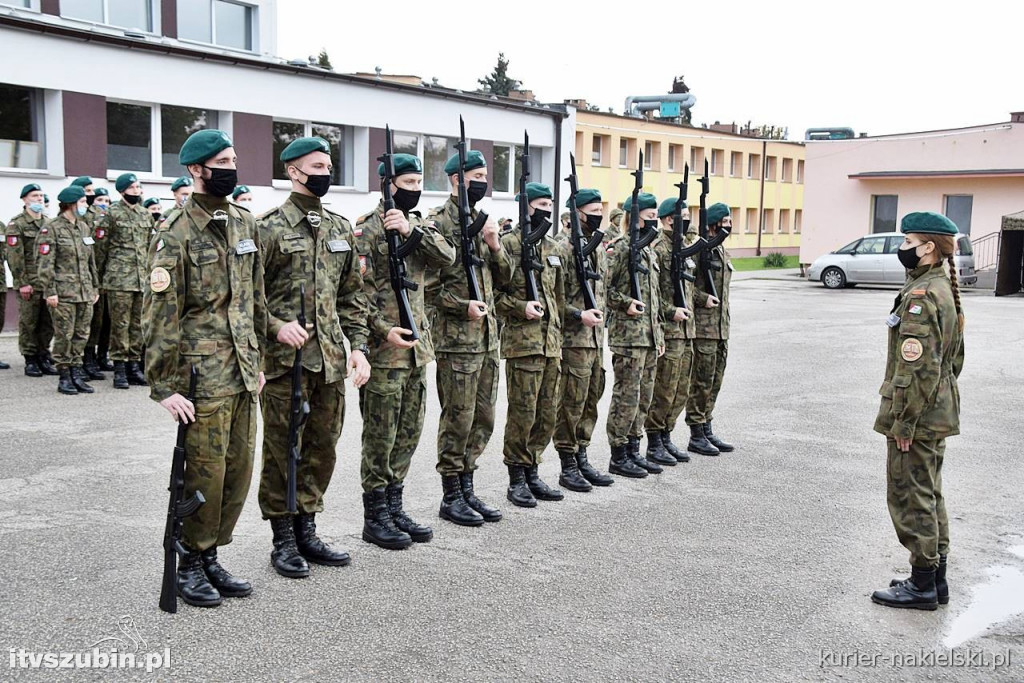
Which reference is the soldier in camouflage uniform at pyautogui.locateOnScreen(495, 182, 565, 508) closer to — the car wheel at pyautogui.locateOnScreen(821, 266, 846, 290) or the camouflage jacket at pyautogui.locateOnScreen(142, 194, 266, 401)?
the camouflage jacket at pyautogui.locateOnScreen(142, 194, 266, 401)

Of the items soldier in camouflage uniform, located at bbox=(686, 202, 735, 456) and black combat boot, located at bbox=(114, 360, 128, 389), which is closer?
soldier in camouflage uniform, located at bbox=(686, 202, 735, 456)

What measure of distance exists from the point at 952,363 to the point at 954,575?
1264mm

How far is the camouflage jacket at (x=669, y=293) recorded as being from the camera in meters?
8.01

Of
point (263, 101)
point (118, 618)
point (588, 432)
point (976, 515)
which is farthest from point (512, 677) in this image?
point (263, 101)

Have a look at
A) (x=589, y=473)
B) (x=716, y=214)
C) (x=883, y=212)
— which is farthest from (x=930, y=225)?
(x=883, y=212)

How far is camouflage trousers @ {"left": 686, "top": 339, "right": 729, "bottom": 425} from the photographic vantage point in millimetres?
8359

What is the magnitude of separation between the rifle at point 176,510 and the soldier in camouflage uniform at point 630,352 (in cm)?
363

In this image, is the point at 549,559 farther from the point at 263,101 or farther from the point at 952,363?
the point at 263,101

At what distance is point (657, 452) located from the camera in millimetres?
7930

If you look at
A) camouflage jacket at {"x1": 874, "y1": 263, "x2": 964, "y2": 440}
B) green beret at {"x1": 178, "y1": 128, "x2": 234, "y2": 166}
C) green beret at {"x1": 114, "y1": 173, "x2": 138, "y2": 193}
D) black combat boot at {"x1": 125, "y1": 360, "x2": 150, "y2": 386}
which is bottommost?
black combat boot at {"x1": 125, "y1": 360, "x2": 150, "y2": 386}

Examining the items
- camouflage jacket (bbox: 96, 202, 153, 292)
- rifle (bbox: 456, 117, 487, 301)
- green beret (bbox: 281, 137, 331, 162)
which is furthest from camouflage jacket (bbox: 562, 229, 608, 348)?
camouflage jacket (bbox: 96, 202, 153, 292)

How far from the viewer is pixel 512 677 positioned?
3.98 meters

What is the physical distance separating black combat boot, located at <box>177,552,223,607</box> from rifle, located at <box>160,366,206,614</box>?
0.11m

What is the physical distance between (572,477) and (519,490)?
1.86 ft
